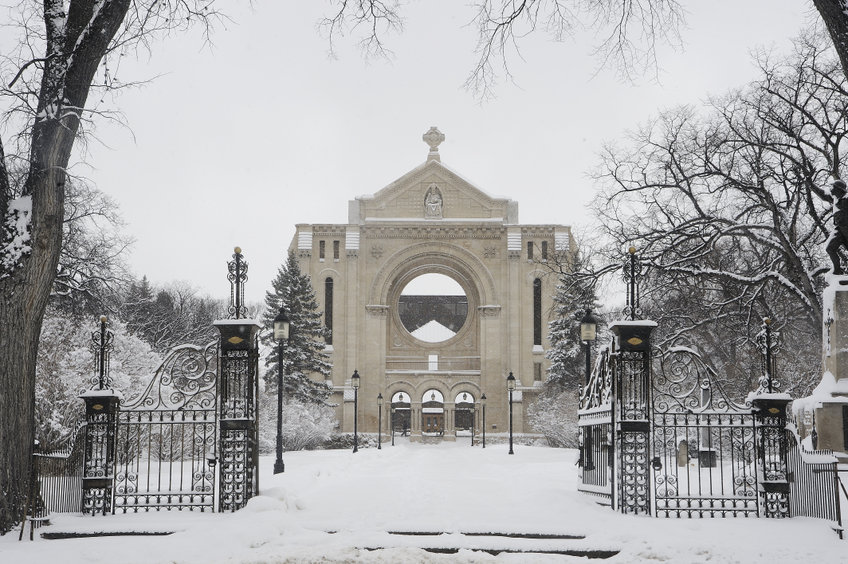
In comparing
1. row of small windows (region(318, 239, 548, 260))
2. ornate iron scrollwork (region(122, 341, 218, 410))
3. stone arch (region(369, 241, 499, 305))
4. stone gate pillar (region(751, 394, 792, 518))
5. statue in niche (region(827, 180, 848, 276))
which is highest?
row of small windows (region(318, 239, 548, 260))

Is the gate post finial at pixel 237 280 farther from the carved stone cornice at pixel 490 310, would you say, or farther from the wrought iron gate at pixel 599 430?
the carved stone cornice at pixel 490 310

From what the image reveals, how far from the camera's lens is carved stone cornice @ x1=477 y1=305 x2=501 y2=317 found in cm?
5378

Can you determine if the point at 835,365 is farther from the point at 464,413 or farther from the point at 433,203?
the point at 464,413

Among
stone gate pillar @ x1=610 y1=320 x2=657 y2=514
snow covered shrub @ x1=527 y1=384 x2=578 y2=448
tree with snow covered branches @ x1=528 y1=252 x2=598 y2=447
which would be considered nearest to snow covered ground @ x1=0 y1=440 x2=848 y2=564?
stone gate pillar @ x1=610 y1=320 x2=657 y2=514

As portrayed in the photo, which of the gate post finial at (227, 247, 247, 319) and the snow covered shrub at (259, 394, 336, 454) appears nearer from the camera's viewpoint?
the gate post finial at (227, 247, 247, 319)

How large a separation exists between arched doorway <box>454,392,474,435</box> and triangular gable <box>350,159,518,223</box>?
11.8 meters

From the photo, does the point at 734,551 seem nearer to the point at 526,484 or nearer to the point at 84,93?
the point at 526,484

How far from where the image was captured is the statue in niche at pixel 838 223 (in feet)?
42.0

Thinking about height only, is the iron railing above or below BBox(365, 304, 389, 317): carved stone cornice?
below

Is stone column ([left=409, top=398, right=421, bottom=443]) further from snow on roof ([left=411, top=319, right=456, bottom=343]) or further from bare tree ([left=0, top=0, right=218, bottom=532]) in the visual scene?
bare tree ([left=0, top=0, right=218, bottom=532])

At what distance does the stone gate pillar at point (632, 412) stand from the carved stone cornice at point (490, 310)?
137 feet

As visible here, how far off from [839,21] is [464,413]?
55201 mm

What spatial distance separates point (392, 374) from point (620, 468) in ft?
142

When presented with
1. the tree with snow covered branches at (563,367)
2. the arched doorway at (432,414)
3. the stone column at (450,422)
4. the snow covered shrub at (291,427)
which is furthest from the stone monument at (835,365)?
the arched doorway at (432,414)
